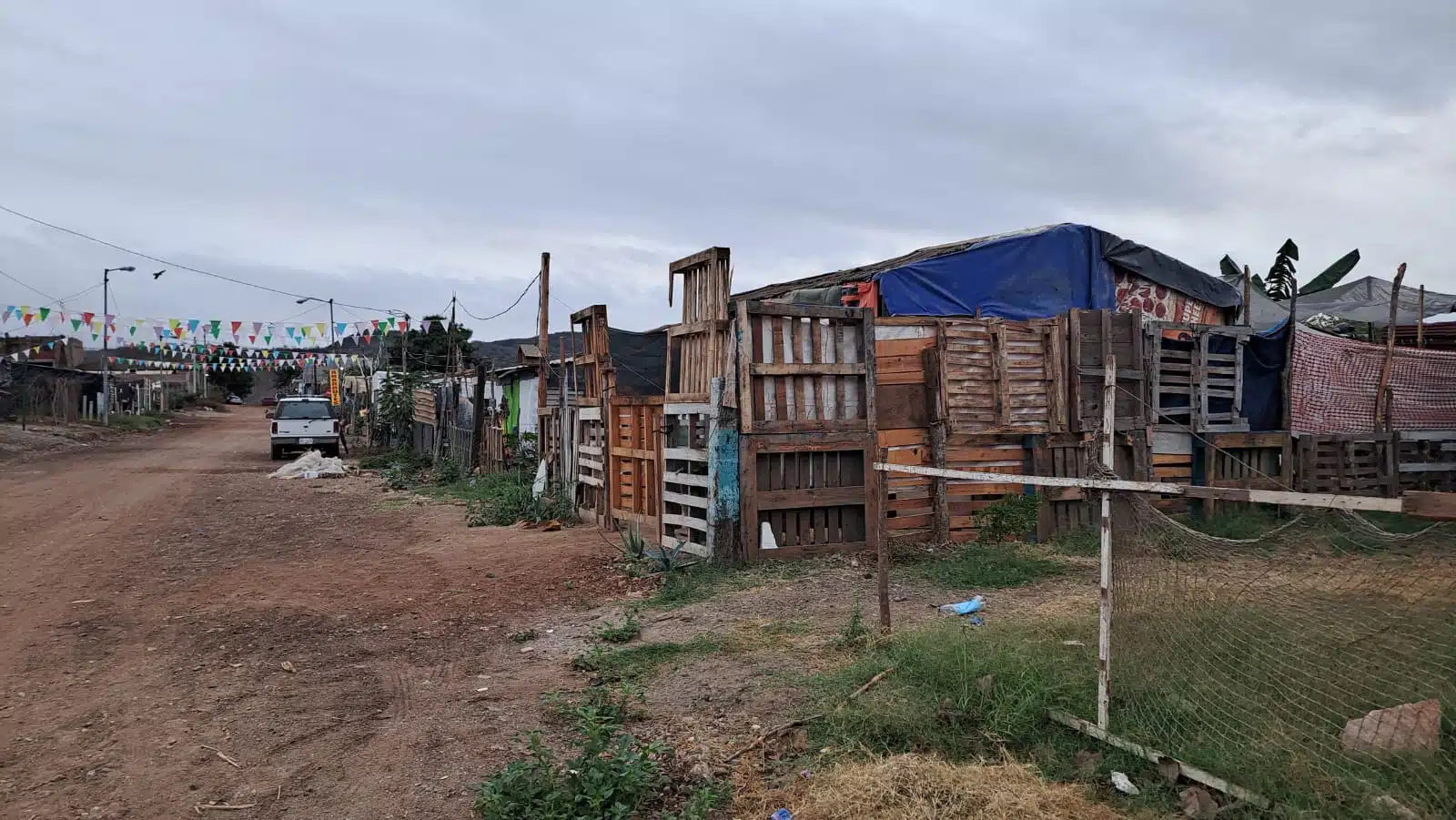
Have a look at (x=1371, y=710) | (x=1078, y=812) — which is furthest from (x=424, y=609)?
(x=1371, y=710)

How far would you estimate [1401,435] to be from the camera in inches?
483

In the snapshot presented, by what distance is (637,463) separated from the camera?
11070 mm

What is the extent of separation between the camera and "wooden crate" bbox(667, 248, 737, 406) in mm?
9398

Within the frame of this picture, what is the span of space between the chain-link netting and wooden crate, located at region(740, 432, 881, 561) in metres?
4.82

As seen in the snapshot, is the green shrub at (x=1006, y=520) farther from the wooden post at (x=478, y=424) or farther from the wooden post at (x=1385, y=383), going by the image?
the wooden post at (x=478, y=424)

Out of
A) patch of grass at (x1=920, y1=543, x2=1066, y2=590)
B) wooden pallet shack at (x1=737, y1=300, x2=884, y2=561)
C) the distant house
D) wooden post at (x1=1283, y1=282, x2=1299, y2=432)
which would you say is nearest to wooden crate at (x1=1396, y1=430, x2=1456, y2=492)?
A: wooden post at (x1=1283, y1=282, x2=1299, y2=432)

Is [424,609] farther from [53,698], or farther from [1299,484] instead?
[1299,484]

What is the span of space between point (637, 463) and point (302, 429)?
1718cm

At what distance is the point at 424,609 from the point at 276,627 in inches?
45.4

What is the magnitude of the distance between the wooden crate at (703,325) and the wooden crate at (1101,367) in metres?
3.98

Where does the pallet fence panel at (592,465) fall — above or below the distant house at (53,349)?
below

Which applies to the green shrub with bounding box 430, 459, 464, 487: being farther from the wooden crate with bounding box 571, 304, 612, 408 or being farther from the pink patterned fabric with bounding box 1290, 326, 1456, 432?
the pink patterned fabric with bounding box 1290, 326, 1456, 432

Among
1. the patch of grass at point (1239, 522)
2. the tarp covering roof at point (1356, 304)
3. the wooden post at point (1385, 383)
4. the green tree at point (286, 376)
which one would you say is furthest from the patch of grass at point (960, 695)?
the green tree at point (286, 376)

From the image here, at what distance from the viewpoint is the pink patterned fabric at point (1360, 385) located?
1201cm
